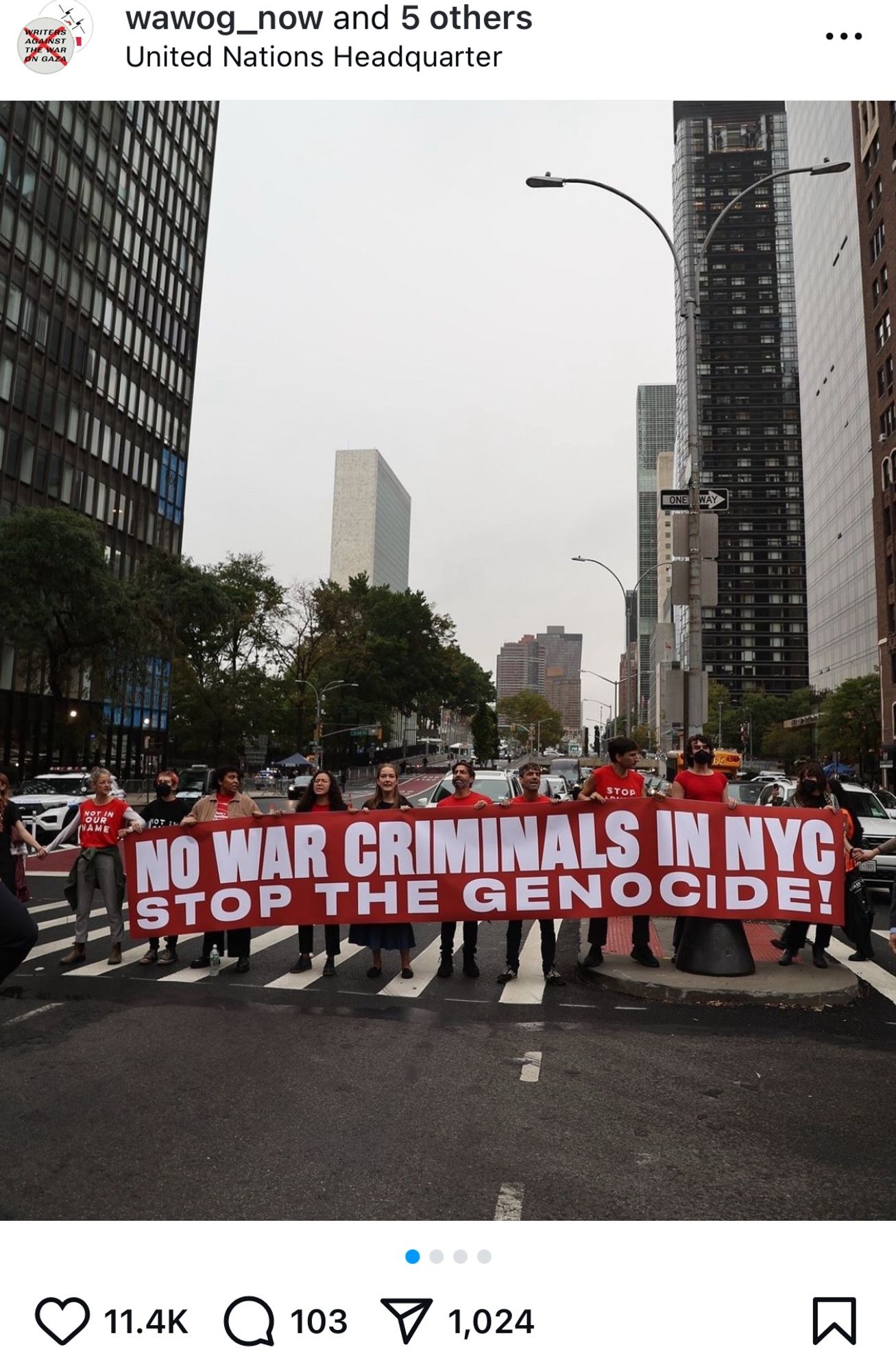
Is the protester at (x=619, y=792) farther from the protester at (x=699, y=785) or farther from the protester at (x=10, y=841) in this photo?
the protester at (x=10, y=841)

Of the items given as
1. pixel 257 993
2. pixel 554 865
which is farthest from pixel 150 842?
pixel 554 865

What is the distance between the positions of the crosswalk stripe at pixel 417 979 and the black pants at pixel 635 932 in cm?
167

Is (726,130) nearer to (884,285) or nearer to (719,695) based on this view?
(719,695)

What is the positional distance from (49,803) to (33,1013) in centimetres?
1839

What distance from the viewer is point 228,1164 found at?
14.3 ft

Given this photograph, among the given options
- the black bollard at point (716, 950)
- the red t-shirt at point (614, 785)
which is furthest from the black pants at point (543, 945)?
the red t-shirt at point (614, 785)

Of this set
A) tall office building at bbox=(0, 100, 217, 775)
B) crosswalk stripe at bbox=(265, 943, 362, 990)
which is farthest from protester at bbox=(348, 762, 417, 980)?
tall office building at bbox=(0, 100, 217, 775)

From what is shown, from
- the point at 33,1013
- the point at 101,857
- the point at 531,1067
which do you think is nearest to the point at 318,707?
the point at 101,857

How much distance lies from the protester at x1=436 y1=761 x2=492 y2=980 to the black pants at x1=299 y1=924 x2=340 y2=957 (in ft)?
3.53

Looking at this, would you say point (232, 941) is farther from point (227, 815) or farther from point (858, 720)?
point (858, 720)

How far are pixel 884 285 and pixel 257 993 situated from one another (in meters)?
66.2

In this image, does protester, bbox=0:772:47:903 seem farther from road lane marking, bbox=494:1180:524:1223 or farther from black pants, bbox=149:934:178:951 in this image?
road lane marking, bbox=494:1180:524:1223

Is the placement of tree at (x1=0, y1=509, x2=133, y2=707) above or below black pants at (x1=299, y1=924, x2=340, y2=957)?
above

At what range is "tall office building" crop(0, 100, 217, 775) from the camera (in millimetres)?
42594
